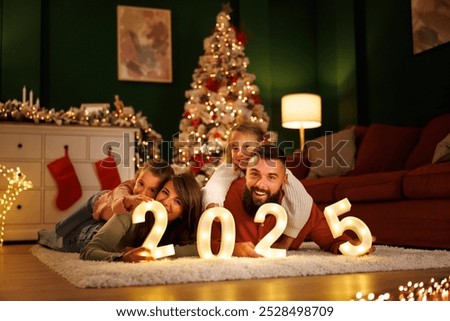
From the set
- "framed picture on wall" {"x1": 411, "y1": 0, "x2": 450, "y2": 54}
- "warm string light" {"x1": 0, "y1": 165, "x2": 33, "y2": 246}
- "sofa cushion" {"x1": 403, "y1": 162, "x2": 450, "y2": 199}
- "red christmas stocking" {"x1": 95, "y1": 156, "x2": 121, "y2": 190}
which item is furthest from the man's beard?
"framed picture on wall" {"x1": 411, "y1": 0, "x2": 450, "y2": 54}

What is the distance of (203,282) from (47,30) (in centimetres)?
448

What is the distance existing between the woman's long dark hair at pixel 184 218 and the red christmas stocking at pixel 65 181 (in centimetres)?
227

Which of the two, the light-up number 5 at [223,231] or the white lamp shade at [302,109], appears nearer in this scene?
the light-up number 5 at [223,231]

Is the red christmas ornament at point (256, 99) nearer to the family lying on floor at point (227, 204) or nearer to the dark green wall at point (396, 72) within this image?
the dark green wall at point (396, 72)

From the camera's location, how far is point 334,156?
14.4 feet

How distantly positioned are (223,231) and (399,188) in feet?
4.68

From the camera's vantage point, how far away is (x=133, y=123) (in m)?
4.80

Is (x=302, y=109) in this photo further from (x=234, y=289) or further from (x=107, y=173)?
(x=234, y=289)

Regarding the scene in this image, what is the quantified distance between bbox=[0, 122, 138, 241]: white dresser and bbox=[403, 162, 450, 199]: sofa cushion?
2440mm

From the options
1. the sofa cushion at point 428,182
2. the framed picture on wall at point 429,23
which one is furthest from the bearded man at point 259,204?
the framed picture on wall at point 429,23

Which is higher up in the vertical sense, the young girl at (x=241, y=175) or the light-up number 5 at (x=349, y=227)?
the young girl at (x=241, y=175)

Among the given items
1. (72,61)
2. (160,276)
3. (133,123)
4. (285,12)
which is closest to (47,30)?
(72,61)

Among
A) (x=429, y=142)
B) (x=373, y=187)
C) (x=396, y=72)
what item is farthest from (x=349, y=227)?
(x=396, y=72)

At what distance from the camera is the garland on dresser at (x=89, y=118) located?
14.5ft
